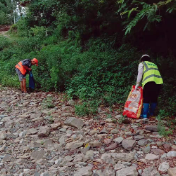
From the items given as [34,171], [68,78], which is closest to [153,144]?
[34,171]

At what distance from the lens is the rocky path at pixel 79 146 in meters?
3.28

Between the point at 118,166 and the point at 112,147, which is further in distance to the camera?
the point at 112,147

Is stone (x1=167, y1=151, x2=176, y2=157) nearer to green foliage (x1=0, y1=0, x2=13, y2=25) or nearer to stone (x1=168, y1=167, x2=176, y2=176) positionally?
stone (x1=168, y1=167, x2=176, y2=176)

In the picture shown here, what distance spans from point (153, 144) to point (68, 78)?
4.53 metres

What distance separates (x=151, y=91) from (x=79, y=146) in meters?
2.15

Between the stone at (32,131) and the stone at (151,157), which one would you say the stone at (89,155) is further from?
the stone at (32,131)

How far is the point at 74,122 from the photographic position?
481 centimetres

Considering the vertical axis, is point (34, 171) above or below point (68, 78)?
below

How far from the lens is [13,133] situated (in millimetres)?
4797

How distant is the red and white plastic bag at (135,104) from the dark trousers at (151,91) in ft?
0.39

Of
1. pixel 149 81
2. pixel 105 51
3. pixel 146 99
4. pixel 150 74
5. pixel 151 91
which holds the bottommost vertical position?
pixel 146 99

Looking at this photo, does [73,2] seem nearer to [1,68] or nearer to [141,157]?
[1,68]

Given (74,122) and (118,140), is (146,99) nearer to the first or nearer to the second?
(118,140)

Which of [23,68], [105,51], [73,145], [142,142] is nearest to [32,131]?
[73,145]
